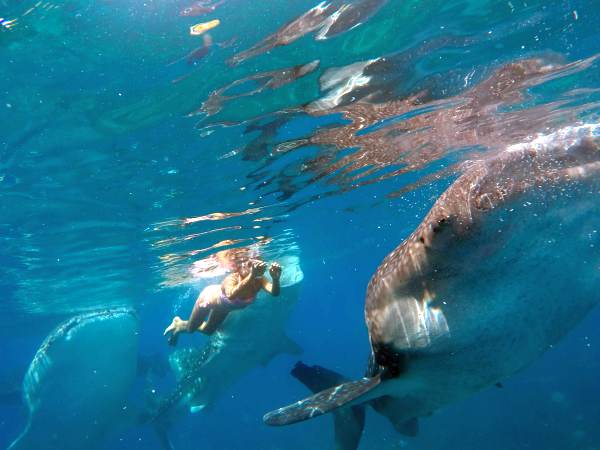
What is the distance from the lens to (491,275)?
3053 mm

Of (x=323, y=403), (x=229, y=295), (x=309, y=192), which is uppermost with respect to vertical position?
(x=323, y=403)

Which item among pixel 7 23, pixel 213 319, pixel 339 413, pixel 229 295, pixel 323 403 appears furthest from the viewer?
pixel 213 319

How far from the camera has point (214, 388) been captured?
58.7 feet

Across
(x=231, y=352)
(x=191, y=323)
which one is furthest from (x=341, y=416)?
(x=231, y=352)

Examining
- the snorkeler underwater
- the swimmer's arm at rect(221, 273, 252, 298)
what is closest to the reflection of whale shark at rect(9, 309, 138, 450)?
the snorkeler underwater

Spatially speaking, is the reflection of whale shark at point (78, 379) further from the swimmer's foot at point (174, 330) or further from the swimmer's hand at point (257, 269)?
the swimmer's hand at point (257, 269)

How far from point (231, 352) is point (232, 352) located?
0.04 meters

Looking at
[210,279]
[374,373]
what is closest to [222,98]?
[374,373]

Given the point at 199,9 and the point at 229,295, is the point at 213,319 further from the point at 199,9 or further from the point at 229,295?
the point at 199,9

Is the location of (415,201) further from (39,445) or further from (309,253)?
(39,445)

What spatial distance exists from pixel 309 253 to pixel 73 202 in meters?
21.8

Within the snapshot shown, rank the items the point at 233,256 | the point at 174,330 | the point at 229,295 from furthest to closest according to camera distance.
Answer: the point at 233,256, the point at 174,330, the point at 229,295

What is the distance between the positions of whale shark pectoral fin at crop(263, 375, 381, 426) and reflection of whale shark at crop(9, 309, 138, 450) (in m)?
14.0

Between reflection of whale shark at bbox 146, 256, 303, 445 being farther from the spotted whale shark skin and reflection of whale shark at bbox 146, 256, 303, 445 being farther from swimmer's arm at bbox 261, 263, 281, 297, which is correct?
swimmer's arm at bbox 261, 263, 281, 297
